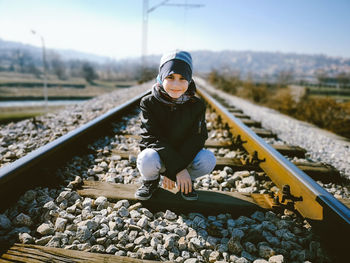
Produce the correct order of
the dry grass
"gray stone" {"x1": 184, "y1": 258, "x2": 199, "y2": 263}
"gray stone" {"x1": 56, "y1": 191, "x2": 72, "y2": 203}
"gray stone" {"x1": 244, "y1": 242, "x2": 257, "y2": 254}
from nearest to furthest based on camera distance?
"gray stone" {"x1": 184, "y1": 258, "x2": 199, "y2": 263} < "gray stone" {"x1": 244, "y1": 242, "x2": 257, "y2": 254} < "gray stone" {"x1": 56, "y1": 191, "x2": 72, "y2": 203} < the dry grass

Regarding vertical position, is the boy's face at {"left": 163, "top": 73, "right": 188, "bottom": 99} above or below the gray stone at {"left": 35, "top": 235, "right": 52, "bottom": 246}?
above

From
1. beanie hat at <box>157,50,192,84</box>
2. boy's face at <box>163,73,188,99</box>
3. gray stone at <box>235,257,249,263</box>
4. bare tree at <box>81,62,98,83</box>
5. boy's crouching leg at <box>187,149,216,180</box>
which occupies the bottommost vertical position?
gray stone at <box>235,257,249,263</box>

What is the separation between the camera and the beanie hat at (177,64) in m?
1.71

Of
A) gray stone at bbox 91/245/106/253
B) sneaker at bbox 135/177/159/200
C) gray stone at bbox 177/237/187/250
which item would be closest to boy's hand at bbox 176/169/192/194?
sneaker at bbox 135/177/159/200

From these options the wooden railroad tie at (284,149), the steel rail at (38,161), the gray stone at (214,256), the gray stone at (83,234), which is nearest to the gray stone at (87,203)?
the gray stone at (83,234)

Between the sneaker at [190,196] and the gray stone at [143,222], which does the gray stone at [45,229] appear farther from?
the sneaker at [190,196]

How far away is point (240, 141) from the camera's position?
3.15m

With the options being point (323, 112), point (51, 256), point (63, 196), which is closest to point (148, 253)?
→ point (51, 256)

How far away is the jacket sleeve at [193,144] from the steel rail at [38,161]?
516 mm

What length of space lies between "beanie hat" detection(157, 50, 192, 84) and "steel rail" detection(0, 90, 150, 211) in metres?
0.39

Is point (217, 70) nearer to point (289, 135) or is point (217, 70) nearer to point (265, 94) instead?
point (265, 94)

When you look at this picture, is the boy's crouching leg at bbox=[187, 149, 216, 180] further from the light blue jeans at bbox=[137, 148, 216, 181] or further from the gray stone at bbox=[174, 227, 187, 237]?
the gray stone at bbox=[174, 227, 187, 237]

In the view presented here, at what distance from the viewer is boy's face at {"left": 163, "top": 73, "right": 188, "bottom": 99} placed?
68.5 inches

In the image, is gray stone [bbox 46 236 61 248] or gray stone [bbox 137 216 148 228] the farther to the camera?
gray stone [bbox 137 216 148 228]
